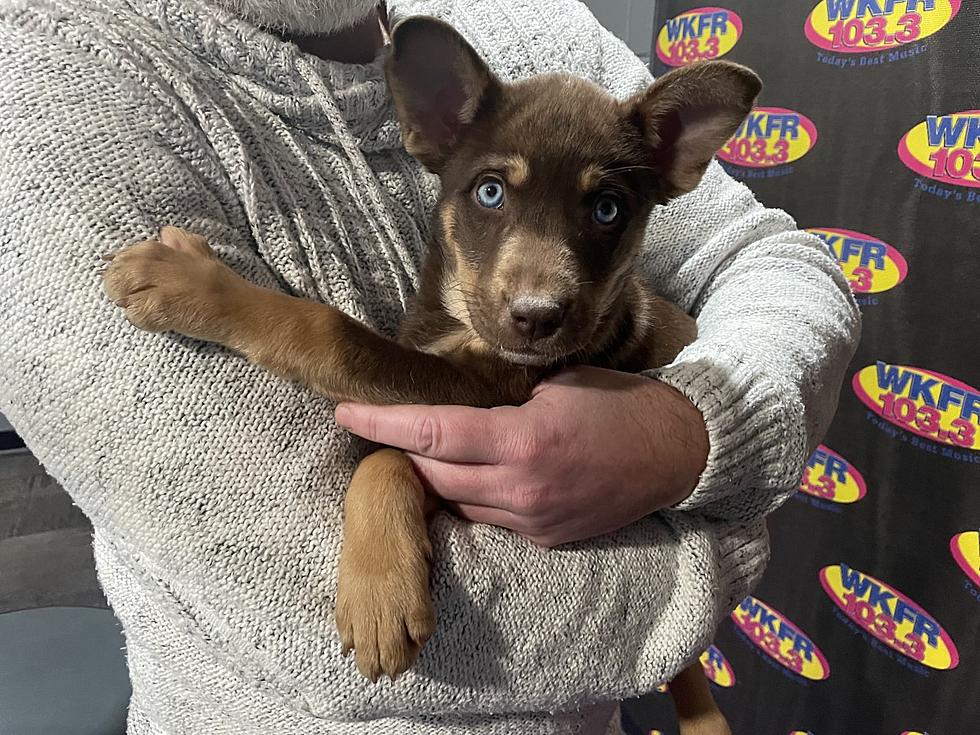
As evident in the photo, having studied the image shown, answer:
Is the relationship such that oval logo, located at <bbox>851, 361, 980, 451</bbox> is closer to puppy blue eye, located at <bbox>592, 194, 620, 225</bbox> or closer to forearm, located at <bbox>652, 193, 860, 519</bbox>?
forearm, located at <bbox>652, 193, 860, 519</bbox>

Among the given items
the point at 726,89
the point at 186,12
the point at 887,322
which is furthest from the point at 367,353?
the point at 887,322

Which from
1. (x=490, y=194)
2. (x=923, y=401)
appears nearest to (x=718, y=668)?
(x=923, y=401)

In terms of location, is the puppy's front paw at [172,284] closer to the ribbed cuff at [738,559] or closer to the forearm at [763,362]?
the forearm at [763,362]

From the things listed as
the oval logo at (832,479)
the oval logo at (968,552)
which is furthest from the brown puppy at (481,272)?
the oval logo at (968,552)

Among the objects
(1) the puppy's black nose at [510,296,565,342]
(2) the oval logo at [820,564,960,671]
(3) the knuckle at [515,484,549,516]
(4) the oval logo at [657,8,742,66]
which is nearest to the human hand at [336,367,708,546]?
(3) the knuckle at [515,484,549,516]

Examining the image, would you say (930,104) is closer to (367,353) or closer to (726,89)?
(726,89)

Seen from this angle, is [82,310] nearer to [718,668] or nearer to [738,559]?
[738,559]
